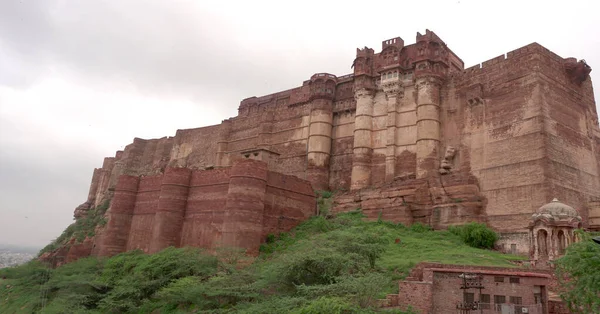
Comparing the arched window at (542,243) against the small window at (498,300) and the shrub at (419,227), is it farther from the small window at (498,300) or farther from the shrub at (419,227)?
the shrub at (419,227)

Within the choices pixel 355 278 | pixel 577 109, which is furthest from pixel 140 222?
pixel 577 109

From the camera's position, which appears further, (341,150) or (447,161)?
(341,150)

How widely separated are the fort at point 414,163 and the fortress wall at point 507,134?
0.06m

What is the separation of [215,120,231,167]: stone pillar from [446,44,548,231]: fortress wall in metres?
20.3

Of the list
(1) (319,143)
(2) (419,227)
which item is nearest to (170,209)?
(1) (319,143)

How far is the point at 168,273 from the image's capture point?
21.9 metres

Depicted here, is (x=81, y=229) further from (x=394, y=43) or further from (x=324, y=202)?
(x=394, y=43)

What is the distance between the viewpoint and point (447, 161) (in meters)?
27.5

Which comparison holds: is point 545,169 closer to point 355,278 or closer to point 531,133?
point 531,133

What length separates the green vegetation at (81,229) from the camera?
37.4 meters

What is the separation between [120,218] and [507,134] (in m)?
23.1

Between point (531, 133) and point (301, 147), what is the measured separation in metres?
16.6

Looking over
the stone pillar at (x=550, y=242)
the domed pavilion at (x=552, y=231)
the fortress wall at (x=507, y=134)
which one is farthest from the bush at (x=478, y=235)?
the stone pillar at (x=550, y=242)

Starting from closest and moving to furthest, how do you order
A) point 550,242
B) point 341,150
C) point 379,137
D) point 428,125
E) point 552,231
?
point 550,242 < point 552,231 < point 428,125 < point 379,137 < point 341,150
